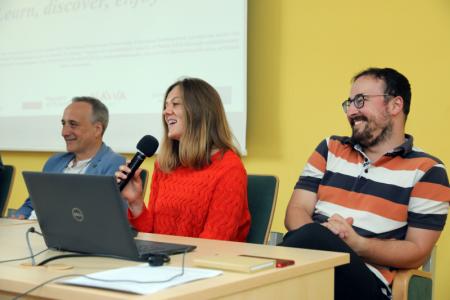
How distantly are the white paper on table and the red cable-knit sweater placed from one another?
36.9 inches

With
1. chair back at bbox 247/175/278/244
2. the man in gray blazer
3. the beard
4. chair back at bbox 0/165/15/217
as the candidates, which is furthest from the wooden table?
the man in gray blazer

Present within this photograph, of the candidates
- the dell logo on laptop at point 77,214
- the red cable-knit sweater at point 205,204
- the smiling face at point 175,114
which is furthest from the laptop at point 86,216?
the smiling face at point 175,114

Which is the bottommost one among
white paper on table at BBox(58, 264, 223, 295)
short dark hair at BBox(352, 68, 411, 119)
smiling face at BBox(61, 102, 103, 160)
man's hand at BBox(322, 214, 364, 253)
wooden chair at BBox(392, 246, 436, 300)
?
wooden chair at BBox(392, 246, 436, 300)

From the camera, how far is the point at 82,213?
6.27 ft

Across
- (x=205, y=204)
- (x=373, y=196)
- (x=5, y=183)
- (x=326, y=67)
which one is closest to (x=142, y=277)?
(x=205, y=204)

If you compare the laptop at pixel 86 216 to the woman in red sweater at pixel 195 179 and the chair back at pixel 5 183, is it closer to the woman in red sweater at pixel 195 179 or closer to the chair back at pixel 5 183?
the woman in red sweater at pixel 195 179

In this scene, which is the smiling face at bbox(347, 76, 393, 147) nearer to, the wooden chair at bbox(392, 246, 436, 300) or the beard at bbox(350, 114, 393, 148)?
the beard at bbox(350, 114, 393, 148)

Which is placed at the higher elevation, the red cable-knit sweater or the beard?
the beard

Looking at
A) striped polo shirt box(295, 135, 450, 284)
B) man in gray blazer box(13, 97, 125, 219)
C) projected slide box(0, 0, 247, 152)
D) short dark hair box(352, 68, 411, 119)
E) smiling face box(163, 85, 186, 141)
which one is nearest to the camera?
striped polo shirt box(295, 135, 450, 284)

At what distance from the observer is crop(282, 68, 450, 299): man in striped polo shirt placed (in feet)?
7.55

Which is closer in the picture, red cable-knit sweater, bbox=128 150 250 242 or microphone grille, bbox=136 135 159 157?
microphone grille, bbox=136 135 159 157

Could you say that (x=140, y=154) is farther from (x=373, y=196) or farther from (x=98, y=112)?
(x=98, y=112)

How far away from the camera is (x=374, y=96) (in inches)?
108

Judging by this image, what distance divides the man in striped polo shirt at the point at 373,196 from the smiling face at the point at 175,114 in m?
0.53
